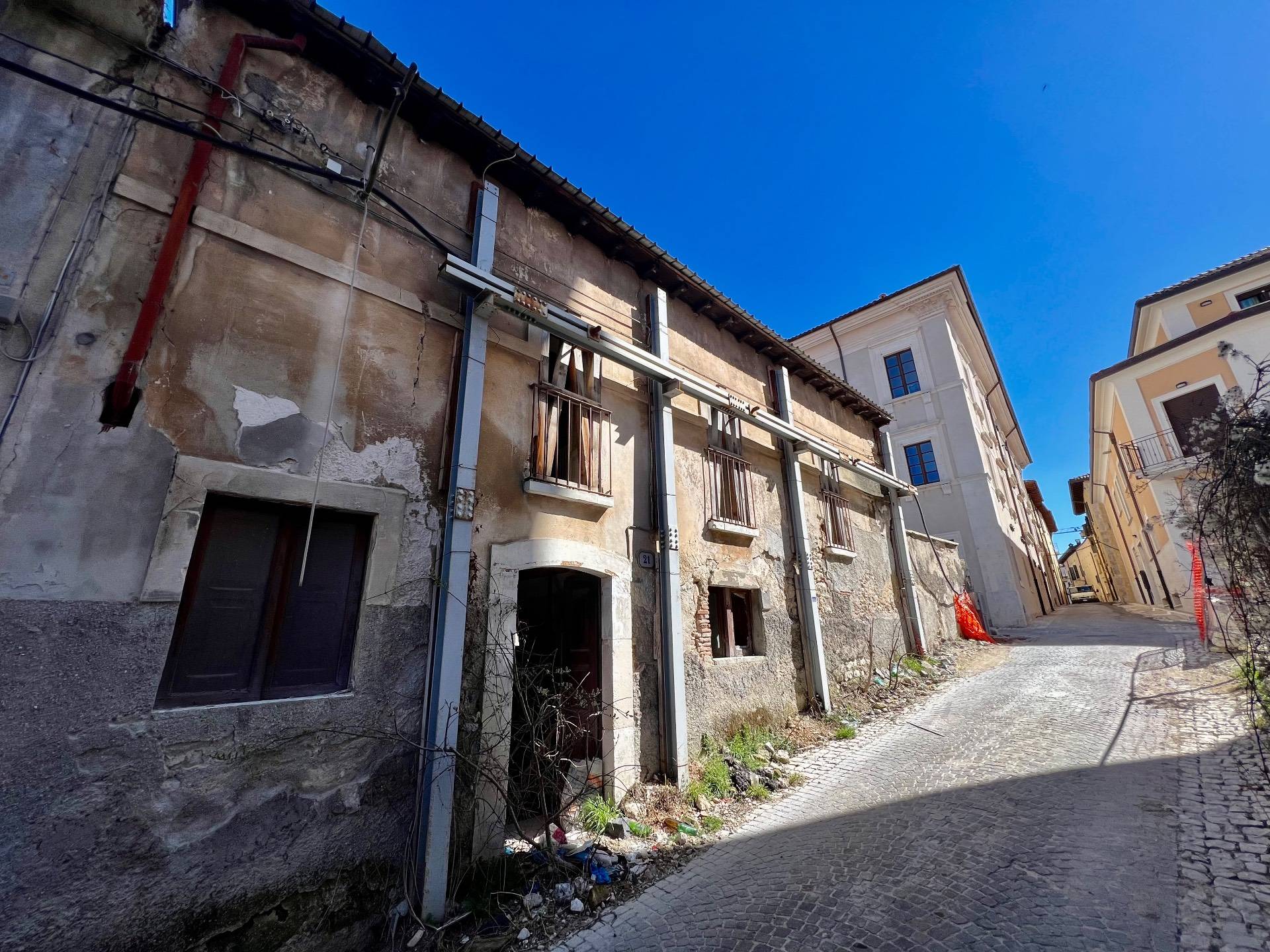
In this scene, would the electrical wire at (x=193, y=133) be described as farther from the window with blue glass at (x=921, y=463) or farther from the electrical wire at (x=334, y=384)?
the window with blue glass at (x=921, y=463)

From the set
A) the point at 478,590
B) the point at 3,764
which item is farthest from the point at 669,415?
the point at 3,764

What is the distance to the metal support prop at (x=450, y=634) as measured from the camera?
356 cm

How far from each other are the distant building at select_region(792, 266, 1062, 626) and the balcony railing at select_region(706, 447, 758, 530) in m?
8.18

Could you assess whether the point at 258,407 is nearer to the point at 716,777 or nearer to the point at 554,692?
the point at 554,692

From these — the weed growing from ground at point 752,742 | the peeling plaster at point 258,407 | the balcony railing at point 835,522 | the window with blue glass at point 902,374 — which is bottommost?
the weed growing from ground at point 752,742

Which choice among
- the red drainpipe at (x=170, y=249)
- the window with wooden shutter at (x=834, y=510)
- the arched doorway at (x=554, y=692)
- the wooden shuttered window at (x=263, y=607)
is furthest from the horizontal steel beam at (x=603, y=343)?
the arched doorway at (x=554, y=692)

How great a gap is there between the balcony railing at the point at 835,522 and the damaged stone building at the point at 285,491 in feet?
12.4

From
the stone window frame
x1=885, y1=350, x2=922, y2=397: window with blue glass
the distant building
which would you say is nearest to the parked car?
the distant building

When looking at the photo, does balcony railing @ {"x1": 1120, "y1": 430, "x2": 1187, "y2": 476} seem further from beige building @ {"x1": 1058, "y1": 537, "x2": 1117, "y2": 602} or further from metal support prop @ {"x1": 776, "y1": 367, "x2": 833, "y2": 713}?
beige building @ {"x1": 1058, "y1": 537, "x2": 1117, "y2": 602}

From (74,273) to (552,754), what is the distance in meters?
4.58

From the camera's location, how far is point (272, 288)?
3.91m

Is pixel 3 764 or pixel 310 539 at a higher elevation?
pixel 310 539

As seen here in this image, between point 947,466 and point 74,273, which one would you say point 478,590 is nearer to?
point 74,273

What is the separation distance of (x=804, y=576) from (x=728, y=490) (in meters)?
1.91
